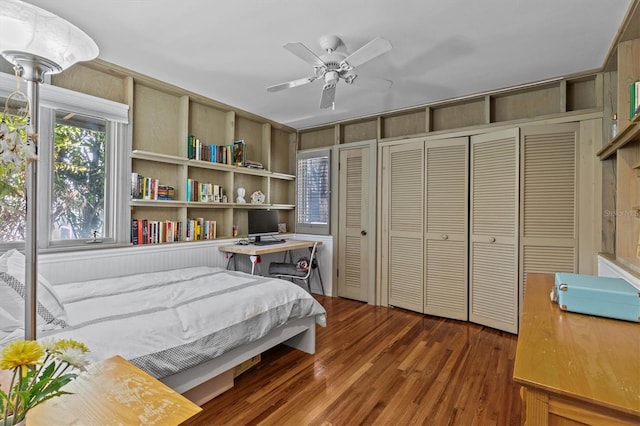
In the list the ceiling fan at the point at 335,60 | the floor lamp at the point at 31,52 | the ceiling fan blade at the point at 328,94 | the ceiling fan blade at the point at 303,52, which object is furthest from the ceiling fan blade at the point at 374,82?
the floor lamp at the point at 31,52

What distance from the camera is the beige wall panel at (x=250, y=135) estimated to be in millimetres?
4176

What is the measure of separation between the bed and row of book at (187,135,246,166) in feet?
4.88

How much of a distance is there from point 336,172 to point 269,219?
3.70 ft

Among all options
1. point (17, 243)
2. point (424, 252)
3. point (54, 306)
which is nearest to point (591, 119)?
point (424, 252)

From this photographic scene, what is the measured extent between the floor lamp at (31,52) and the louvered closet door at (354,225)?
3.44 meters

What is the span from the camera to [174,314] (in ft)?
5.79

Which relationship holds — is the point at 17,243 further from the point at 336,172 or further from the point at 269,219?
the point at 336,172

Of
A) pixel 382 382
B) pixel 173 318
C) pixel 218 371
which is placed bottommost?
pixel 382 382

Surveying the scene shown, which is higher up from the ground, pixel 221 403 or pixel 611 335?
pixel 611 335

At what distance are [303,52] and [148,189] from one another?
2.07 m

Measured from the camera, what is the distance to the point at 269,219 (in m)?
4.11

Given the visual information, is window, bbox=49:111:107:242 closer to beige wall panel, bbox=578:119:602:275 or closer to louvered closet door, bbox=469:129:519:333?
louvered closet door, bbox=469:129:519:333

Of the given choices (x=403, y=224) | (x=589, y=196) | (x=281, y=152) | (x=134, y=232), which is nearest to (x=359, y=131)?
(x=281, y=152)

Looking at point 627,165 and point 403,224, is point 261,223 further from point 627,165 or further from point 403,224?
point 627,165
